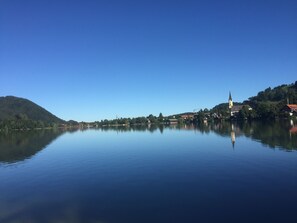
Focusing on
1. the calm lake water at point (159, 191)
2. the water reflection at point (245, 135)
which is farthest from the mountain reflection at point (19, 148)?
the calm lake water at point (159, 191)

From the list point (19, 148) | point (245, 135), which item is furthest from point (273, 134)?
point (19, 148)

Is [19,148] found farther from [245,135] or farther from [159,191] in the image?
[159,191]

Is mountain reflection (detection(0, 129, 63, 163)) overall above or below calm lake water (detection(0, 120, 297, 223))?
above

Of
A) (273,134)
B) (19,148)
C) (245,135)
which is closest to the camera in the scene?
(273,134)

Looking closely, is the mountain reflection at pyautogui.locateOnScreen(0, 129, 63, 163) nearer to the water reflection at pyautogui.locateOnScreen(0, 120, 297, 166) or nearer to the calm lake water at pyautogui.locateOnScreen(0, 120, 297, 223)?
the water reflection at pyautogui.locateOnScreen(0, 120, 297, 166)

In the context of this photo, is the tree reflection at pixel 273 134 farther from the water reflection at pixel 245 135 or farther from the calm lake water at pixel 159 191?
the calm lake water at pixel 159 191

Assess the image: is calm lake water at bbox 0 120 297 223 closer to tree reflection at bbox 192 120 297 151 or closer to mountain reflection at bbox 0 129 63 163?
tree reflection at bbox 192 120 297 151

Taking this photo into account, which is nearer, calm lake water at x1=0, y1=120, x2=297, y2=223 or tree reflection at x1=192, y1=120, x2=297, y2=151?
calm lake water at x1=0, y1=120, x2=297, y2=223

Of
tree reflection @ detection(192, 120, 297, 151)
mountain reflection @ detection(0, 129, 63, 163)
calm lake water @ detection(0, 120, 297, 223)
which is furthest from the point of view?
mountain reflection @ detection(0, 129, 63, 163)

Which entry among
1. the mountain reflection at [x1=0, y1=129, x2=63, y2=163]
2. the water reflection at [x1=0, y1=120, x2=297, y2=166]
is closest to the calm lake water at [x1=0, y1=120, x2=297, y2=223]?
the water reflection at [x1=0, y1=120, x2=297, y2=166]

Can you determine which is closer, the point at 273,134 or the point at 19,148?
the point at 273,134

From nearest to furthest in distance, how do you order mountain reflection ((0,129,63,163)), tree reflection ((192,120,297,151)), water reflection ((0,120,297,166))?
1. tree reflection ((192,120,297,151))
2. water reflection ((0,120,297,166))
3. mountain reflection ((0,129,63,163))

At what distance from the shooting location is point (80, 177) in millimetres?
35781

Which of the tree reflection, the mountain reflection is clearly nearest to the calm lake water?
→ the tree reflection
